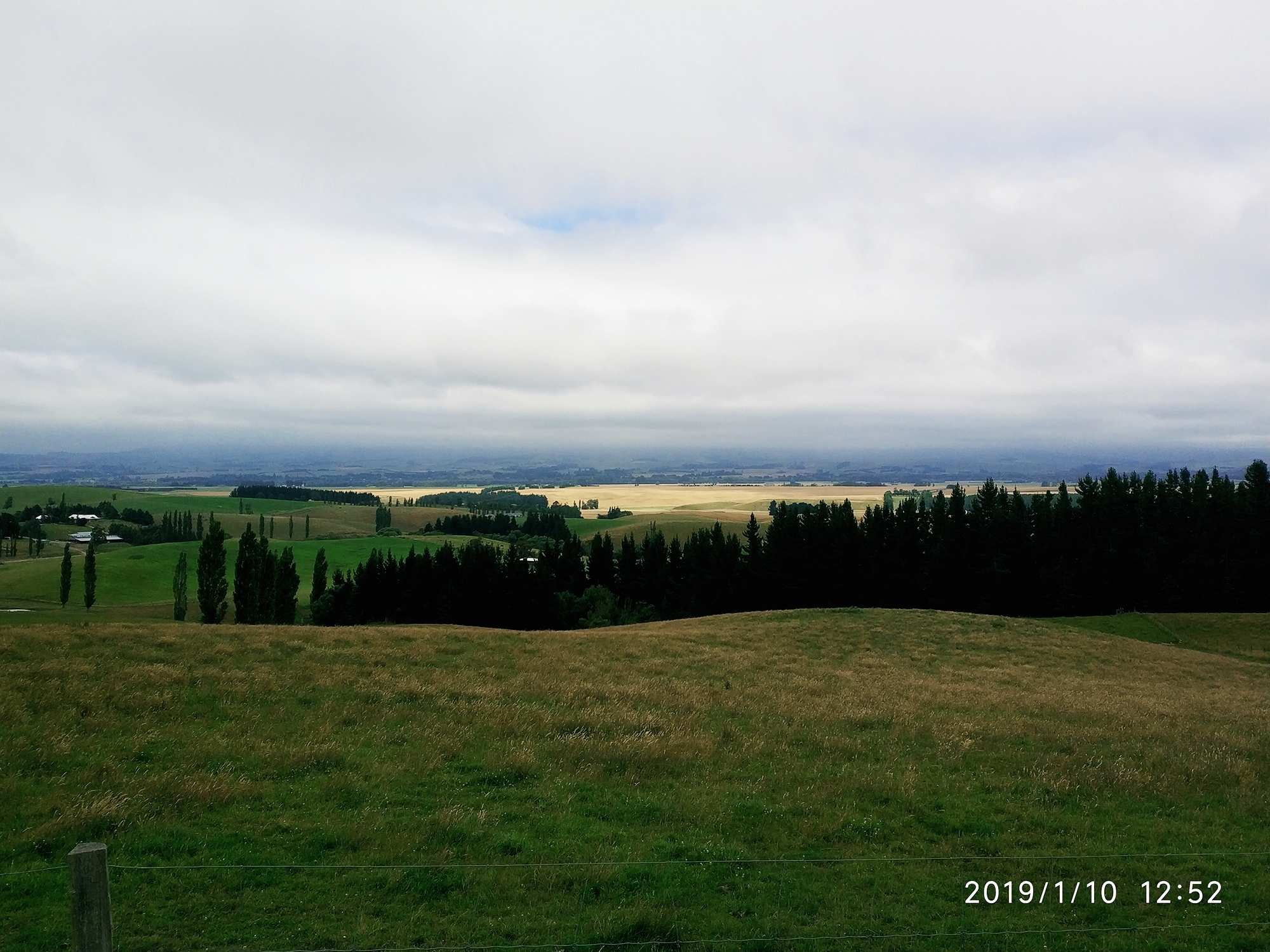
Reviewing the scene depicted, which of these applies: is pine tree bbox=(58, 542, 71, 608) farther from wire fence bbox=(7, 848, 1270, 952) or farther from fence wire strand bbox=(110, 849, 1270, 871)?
fence wire strand bbox=(110, 849, 1270, 871)

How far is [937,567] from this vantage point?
239ft

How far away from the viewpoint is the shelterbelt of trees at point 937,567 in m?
68.9

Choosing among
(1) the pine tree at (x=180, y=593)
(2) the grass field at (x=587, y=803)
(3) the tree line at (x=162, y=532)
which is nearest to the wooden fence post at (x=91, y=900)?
(2) the grass field at (x=587, y=803)

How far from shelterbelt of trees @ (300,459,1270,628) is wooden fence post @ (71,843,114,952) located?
236 ft

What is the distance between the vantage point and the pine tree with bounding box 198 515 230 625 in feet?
241

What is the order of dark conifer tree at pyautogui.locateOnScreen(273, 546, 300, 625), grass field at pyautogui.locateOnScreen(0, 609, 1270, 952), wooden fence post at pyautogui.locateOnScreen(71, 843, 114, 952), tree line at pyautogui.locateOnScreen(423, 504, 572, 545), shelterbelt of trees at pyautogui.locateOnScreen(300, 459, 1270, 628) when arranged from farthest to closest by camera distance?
tree line at pyautogui.locateOnScreen(423, 504, 572, 545), dark conifer tree at pyautogui.locateOnScreen(273, 546, 300, 625), shelterbelt of trees at pyautogui.locateOnScreen(300, 459, 1270, 628), grass field at pyautogui.locateOnScreen(0, 609, 1270, 952), wooden fence post at pyautogui.locateOnScreen(71, 843, 114, 952)

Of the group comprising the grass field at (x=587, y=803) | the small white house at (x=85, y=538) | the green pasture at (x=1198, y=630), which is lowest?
the small white house at (x=85, y=538)

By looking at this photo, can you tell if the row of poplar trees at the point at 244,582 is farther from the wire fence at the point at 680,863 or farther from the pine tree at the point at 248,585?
the wire fence at the point at 680,863

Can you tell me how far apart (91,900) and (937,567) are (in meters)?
75.8

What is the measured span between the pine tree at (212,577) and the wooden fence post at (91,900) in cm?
7694

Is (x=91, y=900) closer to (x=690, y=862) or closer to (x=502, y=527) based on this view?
(x=690, y=862)

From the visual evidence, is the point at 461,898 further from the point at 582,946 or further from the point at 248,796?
the point at 248,796

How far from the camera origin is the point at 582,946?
27.1 feet

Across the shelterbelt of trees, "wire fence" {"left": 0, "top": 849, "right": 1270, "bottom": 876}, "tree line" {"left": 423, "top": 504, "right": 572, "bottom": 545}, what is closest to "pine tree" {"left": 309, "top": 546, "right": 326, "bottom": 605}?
the shelterbelt of trees
